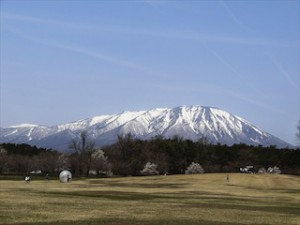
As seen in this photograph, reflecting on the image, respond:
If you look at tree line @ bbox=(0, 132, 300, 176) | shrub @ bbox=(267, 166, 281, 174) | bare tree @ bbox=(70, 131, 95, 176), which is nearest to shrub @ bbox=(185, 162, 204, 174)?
tree line @ bbox=(0, 132, 300, 176)

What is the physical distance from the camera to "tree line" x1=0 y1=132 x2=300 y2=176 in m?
173

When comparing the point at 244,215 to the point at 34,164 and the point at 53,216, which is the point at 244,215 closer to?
the point at 53,216

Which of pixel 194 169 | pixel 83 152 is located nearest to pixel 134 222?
pixel 194 169

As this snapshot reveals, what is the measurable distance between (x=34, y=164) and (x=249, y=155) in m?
79.2

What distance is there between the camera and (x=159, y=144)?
191 meters

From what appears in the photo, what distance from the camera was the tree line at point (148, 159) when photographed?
6796 inches

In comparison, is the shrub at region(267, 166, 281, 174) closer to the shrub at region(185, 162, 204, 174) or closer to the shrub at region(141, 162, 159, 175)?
the shrub at region(185, 162, 204, 174)

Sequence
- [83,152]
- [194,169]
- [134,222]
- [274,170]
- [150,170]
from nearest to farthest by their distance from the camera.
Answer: [134,222]
[150,170]
[274,170]
[194,169]
[83,152]

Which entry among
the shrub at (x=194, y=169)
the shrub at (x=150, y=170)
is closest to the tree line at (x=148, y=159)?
the shrub at (x=150, y=170)

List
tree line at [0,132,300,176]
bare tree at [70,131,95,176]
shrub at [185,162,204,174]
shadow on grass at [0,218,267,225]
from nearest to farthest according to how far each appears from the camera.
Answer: shadow on grass at [0,218,267,225]
bare tree at [70,131,95,176]
shrub at [185,162,204,174]
tree line at [0,132,300,176]

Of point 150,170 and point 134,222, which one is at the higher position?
point 134,222

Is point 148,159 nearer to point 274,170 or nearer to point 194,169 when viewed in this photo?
point 194,169

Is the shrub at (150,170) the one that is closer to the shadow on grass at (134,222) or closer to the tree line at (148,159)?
the tree line at (148,159)

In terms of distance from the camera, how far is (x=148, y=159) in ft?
572
